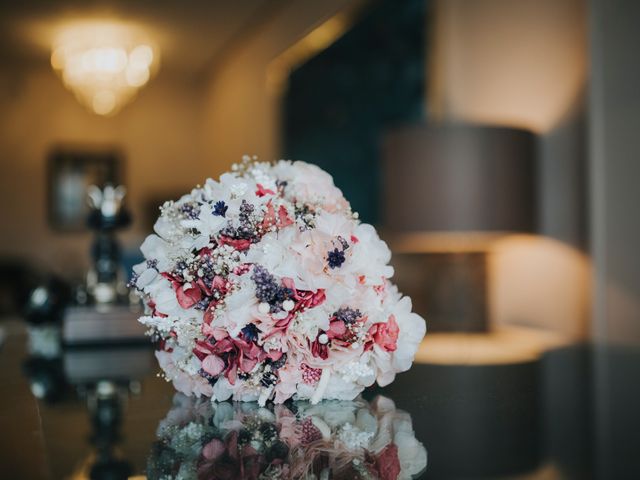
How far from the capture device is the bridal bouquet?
33.6 inches

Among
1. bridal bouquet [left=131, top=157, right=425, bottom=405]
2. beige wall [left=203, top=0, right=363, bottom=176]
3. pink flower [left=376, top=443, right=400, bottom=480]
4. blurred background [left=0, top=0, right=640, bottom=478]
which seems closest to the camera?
pink flower [left=376, top=443, right=400, bottom=480]

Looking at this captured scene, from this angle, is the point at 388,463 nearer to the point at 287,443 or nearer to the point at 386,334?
the point at 287,443

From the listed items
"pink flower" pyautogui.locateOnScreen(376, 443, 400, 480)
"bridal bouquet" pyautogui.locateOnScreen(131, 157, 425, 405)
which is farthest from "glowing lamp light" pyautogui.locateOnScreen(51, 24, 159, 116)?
"pink flower" pyautogui.locateOnScreen(376, 443, 400, 480)

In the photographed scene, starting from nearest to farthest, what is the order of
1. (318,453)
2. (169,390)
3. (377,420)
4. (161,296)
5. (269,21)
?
(318,453)
(377,420)
(161,296)
(169,390)
(269,21)

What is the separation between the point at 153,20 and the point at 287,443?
20.0 feet

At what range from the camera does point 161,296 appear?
92 cm

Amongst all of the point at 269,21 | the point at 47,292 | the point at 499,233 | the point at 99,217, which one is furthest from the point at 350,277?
the point at 269,21

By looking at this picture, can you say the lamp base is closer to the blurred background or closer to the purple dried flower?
the blurred background

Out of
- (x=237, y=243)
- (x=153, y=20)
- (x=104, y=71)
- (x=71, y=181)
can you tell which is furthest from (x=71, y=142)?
(x=237, y=243)

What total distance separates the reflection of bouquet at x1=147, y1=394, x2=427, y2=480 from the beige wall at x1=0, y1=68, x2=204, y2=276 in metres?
7.27

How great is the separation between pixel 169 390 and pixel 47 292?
0.89 m

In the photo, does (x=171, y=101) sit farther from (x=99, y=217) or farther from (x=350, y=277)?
(x=350, y=277)

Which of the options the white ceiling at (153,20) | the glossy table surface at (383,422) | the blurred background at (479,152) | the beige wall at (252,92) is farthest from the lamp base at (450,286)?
the white ceiling at (153,20)

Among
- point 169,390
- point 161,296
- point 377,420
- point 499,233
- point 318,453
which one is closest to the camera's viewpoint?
point 318,453
